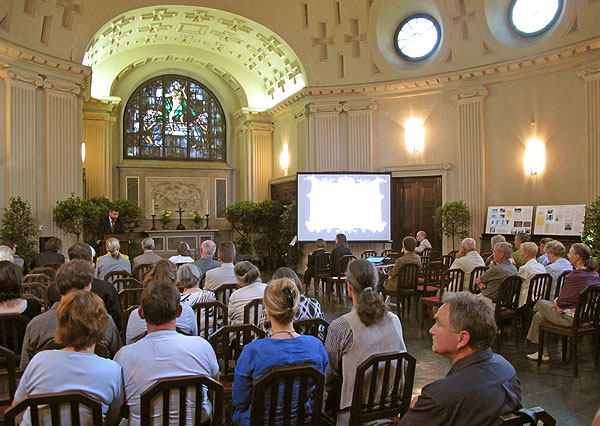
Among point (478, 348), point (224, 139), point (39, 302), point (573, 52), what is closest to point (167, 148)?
point (224, 139)

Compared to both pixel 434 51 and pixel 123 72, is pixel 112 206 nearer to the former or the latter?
pixel 123 72

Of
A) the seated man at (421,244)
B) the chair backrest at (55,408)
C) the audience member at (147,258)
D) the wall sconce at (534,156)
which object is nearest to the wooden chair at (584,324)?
the chair backrest at (55,408)

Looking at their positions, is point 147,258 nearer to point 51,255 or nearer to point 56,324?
point 51,255

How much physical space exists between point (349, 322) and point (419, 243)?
8497 mm

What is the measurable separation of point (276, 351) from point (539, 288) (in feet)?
14.5

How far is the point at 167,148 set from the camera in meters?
16.6

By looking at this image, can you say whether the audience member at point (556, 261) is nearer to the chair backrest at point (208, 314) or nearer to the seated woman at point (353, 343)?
the seated woman at point (353, 343)

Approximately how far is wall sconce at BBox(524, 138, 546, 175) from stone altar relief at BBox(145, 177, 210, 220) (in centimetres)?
1006

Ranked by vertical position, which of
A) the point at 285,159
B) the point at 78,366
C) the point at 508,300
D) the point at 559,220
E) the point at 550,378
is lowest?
the point at 550,378

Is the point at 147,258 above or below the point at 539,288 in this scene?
above

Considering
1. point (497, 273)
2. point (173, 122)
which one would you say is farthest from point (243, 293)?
point (173, 122)

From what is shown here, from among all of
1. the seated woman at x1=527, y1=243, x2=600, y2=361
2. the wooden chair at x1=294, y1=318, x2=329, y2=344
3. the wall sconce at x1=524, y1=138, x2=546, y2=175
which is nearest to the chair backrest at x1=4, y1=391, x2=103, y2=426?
the wooden chair at x1=294, y1=318, x2=329, y2=344

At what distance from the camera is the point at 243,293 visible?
13.2 feet

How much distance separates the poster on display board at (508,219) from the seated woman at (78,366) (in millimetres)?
10470
